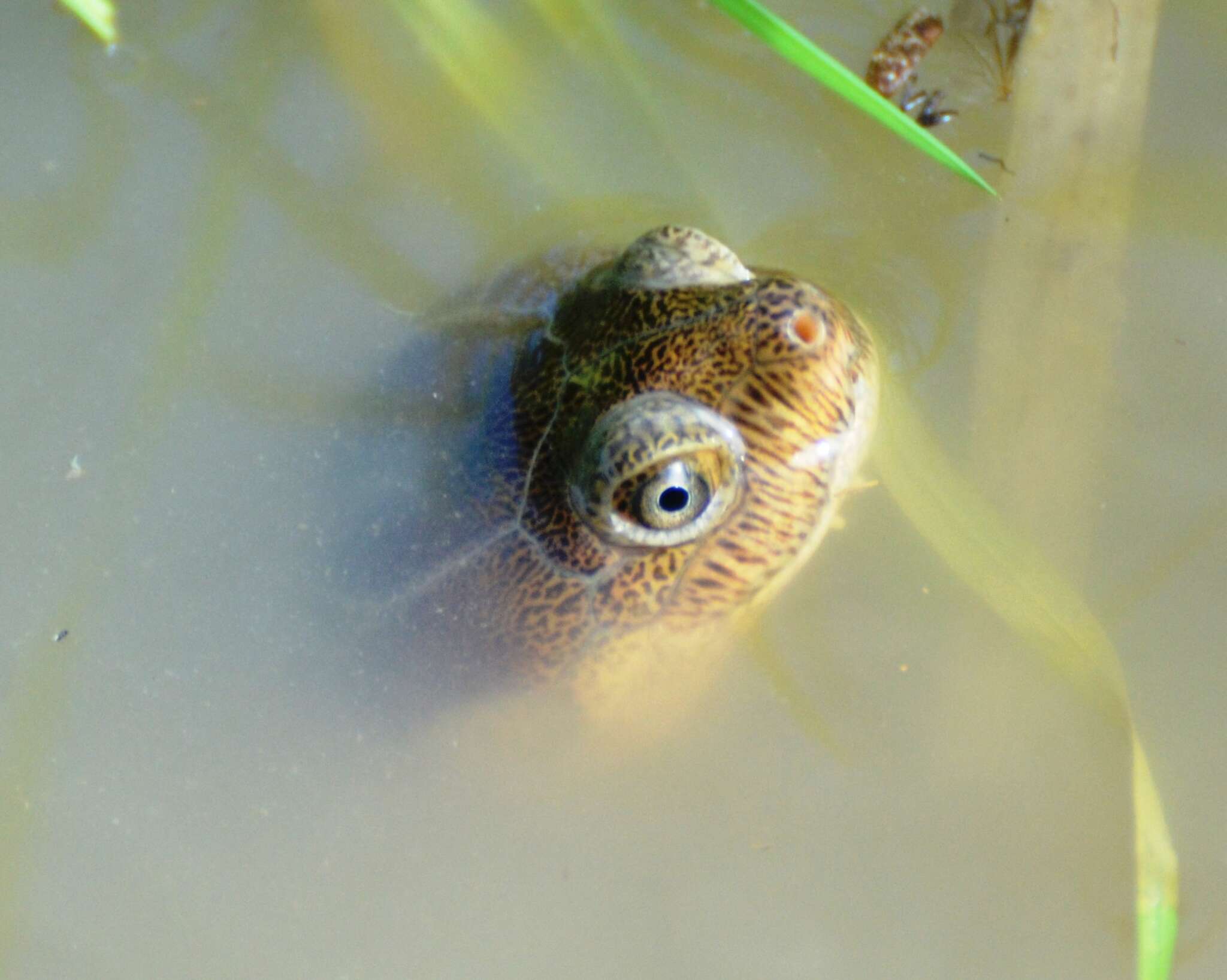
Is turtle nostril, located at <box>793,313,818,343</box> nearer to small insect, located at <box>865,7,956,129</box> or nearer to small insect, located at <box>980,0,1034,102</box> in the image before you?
small insect, located at <box>865,7,956,129</box>

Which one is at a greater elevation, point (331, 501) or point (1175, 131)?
point (331, 501)

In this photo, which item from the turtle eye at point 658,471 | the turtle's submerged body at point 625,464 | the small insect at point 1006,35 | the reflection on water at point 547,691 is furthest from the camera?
the small insect at point 1006,35

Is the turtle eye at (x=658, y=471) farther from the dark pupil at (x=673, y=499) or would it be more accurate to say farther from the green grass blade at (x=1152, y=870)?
the green grass blade at (x=1152, y=870)

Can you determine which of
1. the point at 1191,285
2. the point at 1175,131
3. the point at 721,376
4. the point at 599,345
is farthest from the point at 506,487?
the point at 1175,131

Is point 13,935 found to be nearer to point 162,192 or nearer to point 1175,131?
point 162,192

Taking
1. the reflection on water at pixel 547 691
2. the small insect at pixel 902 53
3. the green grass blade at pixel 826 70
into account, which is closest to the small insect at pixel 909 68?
the small insect at pixel 902 53

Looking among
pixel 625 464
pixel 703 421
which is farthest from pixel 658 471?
pixel 703 421
